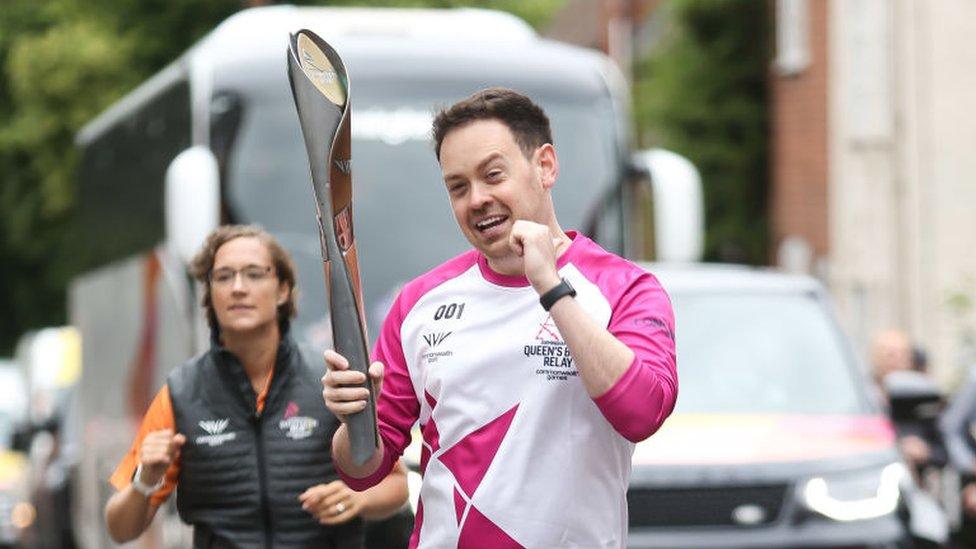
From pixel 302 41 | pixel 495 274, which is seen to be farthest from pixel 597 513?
pixel 302 41

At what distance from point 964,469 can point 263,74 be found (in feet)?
13.2

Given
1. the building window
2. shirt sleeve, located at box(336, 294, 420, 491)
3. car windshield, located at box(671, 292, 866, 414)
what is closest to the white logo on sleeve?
shirt sleeve, located at box(336, 294, 420, 491)

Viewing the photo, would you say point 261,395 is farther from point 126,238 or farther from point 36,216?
point 36,216

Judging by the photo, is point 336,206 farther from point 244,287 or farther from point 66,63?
point 66,63

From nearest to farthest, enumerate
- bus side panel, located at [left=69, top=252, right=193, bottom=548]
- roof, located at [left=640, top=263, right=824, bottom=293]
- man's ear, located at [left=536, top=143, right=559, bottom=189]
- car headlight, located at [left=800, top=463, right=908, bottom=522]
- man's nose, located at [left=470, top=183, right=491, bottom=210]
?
man's nose, located at [left=470, top=183, right=491, bottom=210] → man's ear, located at [left=536, top=143, right=559, bottom=189] → car headlight, located at [left=800, top=463, right=908, bottom=522] → roof, located at [left=640, top=263, right=824, bottom=293] → bus side panel, located at [left=69, top=252, right=193, bottom=548]

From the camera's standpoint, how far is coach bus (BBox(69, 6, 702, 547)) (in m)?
11.2

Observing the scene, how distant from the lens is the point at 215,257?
20.3 ft

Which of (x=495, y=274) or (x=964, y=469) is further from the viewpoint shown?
(x=964, y=469)

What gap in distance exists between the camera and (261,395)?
6.12m

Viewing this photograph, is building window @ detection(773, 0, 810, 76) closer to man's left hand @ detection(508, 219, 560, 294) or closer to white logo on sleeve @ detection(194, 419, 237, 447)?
white logo on sleeve @ detection(194, 419, 237, 447)

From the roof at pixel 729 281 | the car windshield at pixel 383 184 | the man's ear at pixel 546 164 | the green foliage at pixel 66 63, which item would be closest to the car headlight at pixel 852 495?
the roof at pixel 729 281

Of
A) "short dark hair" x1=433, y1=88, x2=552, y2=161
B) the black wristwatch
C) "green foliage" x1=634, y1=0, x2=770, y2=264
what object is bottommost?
the black wristwatch

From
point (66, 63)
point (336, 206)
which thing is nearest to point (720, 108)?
point (66, 63)

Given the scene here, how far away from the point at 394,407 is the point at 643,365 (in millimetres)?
752
